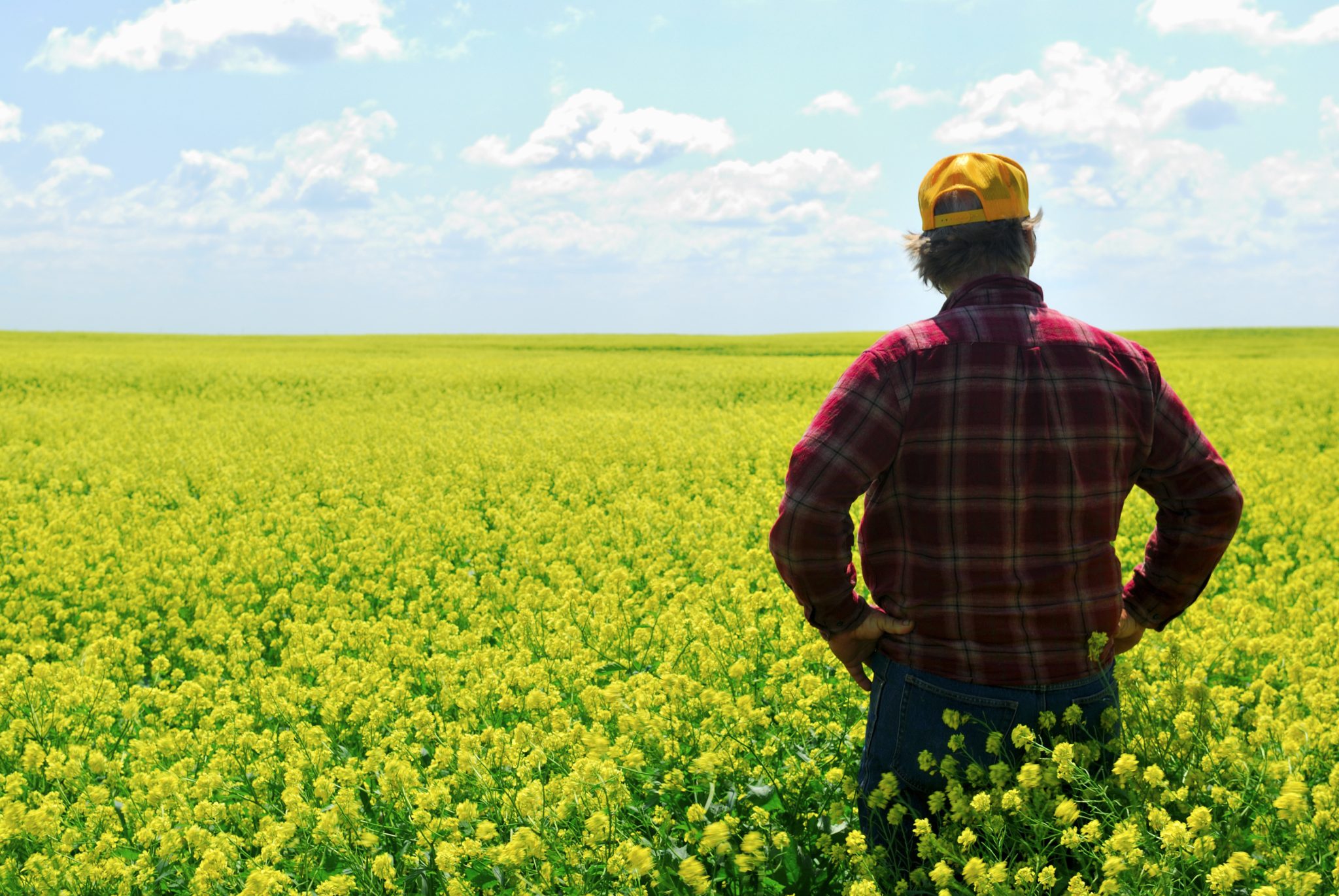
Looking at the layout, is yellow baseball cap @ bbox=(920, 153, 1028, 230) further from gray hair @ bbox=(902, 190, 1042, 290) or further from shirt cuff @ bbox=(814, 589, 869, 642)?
shirt cuff @ bbox=(814, 589, 869, 642)

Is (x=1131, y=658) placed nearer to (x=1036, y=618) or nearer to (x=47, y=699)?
(x=1036, y=618)

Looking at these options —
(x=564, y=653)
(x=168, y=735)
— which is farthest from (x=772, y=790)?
(x=168, y=735)

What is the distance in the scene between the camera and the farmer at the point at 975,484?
2355mm

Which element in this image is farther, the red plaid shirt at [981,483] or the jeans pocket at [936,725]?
the jeans pocket at [936,725]

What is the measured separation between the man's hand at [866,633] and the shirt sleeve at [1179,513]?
2.67 ft

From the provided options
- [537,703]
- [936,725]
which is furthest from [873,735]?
[537,703]

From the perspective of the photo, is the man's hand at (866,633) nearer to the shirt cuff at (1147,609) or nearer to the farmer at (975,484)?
the farmer at (975,484)

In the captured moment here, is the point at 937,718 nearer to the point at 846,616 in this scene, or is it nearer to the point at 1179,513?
the point at 846,616

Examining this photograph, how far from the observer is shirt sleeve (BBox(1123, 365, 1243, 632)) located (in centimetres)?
265

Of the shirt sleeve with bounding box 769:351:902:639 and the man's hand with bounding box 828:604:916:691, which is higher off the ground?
the shirt sleeve with bounding box 769:351:902:639

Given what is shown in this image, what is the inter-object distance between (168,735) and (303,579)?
3.41 meters

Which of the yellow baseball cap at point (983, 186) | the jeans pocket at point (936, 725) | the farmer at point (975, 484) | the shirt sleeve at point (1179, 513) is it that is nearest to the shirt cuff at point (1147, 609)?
the shirt sleeve at point (1179, 513)

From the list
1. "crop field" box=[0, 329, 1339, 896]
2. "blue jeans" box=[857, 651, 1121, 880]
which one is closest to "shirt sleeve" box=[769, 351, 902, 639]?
"blue jeans" box=[857, 651, 1121, 880]

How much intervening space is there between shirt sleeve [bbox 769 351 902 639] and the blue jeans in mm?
439
